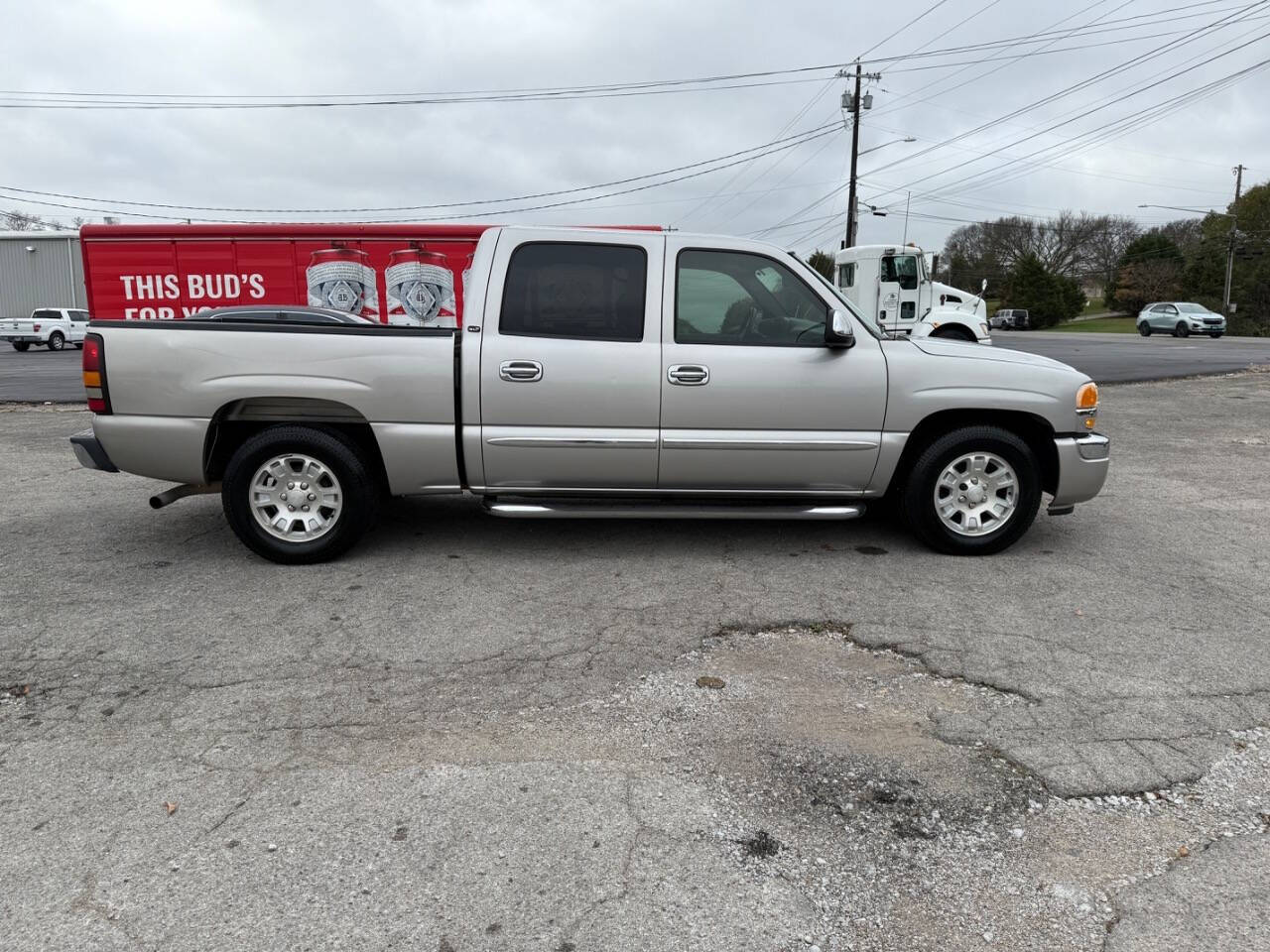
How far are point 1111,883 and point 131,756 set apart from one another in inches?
123

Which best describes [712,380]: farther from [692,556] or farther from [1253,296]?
[1253,296]

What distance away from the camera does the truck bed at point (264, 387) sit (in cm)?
504

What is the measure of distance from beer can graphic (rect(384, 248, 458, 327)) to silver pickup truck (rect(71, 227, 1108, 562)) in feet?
36.9

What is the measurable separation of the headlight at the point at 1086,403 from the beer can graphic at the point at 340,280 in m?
13.7

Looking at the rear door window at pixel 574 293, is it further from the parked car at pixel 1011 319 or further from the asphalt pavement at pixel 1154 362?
the parked car at pixel 1011 319

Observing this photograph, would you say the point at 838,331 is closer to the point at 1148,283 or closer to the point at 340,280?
the point at 340,280

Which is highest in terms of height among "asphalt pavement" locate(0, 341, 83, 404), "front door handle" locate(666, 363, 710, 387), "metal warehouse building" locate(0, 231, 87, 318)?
"metal warehouse building" locate(0, 231, 87, 318)

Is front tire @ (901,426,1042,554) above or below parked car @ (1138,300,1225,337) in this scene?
below

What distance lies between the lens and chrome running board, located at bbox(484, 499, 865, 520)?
5.26 metres

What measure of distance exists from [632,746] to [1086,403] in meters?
3.76

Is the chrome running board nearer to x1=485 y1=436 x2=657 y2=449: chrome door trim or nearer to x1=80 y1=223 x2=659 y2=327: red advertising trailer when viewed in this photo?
x1=485 y1=436 x2=657 y2=449: chrome door trim

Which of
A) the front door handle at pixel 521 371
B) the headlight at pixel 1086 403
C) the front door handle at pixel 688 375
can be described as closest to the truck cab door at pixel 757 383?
the front door handle at pixel 688 375

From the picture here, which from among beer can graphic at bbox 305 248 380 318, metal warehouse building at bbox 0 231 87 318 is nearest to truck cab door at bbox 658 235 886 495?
beer can graphic at bbox 305 248 380 318

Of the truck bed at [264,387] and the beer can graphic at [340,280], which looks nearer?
the truck bed at [264,387]
